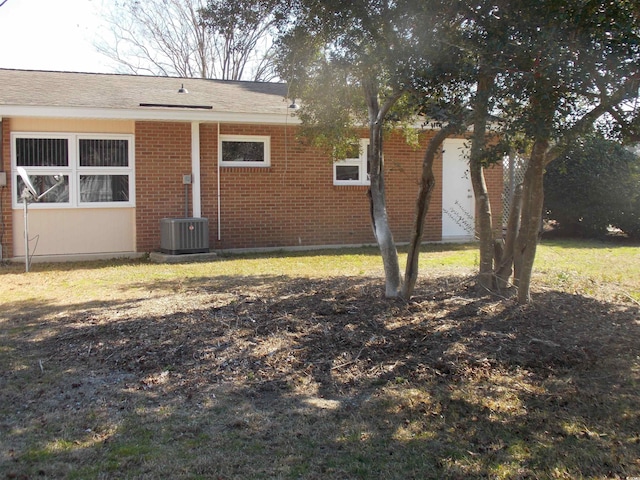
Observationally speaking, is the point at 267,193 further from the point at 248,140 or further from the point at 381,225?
the point at 381,225

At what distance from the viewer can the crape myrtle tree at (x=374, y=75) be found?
227 inches

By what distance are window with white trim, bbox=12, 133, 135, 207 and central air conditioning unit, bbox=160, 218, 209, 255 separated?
41.7 inches

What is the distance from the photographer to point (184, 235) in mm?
12125

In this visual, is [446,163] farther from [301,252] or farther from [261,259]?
[261,259]

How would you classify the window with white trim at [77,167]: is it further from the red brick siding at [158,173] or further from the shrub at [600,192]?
the shrub at [600,192]

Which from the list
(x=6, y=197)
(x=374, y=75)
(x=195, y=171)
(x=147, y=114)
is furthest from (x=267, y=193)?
(x=374, y=75)

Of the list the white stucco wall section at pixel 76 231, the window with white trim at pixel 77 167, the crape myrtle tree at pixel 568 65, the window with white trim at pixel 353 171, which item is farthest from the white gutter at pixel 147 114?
the crape myrtle tree at pixel 568 65

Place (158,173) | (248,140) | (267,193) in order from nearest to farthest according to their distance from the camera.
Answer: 1. (158,173)
2. (248,140)
3. (267,193)

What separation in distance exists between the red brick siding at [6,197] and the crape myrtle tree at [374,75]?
5975 mm

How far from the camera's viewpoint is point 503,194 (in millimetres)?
16172

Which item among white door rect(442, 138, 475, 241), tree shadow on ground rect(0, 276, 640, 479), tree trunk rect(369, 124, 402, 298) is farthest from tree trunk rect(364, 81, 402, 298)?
white door rect(442, 138, 475, 241)

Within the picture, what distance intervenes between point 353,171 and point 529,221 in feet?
24.9

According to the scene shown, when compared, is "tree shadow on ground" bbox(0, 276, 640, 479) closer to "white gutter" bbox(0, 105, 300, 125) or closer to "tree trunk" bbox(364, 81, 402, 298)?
"tree trunk" bbox(364, 81, 402, 298)

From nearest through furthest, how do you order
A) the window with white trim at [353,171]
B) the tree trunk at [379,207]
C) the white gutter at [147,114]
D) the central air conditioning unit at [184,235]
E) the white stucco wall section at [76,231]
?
the tree trunk at [379,207], the white gutter at [147,114], the white stucco wall section at [76,231], the central air conditioning unit at [184,235], the window with white trim at [353,171]
